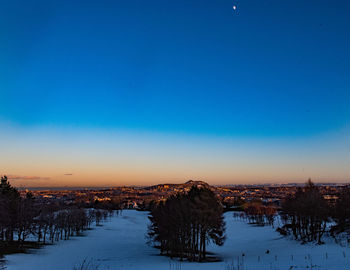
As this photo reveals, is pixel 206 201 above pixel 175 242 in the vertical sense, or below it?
above

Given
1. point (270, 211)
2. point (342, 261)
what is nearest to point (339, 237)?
point (342, 261)

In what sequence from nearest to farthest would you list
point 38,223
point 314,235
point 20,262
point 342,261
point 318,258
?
1. point 342,261
2. point 318,258
3. point 20,262
4. point 314,235
5. point 38,223

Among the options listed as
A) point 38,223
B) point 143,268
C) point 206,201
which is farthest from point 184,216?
point 38,223

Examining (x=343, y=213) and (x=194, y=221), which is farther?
(x=343, y=213)

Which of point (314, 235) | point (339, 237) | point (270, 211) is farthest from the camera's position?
point (270, 211)

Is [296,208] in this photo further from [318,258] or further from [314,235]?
[318,258]

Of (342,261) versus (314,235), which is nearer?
(342,261)

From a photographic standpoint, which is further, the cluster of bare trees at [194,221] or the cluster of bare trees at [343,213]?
the cluster of bare trees at [343,213]

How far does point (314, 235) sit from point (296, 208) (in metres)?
6.06

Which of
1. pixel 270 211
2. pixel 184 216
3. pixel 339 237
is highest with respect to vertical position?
pixel 184 216

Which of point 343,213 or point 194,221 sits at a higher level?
point 343,213

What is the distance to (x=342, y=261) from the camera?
1098 inches

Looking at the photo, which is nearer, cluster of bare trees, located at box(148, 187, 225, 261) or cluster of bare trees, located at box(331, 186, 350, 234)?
cluster of bare trees, located at box(148, 187, 225, 261)

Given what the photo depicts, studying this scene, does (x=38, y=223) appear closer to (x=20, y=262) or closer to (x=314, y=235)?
(x=20, y=262)
